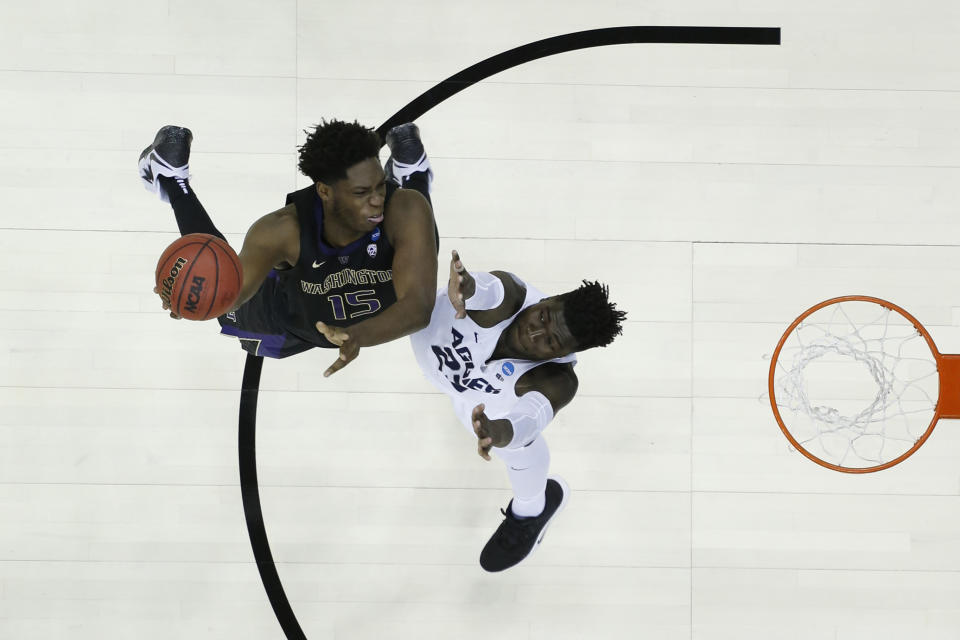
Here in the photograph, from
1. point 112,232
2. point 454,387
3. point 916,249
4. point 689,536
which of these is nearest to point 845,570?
point 689,536

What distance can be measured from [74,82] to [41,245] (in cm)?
81

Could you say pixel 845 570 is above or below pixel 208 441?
below

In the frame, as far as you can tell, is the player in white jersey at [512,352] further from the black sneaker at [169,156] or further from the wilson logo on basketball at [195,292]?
the black sneaker at [169,156]

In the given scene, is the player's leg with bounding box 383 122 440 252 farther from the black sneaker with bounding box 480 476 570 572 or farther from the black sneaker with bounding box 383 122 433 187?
the black sneaker with bounding box 480 476 570 572

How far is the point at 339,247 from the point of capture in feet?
8.26

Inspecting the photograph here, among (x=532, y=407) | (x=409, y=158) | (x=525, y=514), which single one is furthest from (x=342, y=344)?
(x=525, y=514)

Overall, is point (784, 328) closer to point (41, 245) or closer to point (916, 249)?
point (916, 249)

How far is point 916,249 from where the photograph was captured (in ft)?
12.1

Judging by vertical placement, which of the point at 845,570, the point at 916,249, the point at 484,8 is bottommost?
the point at 845,570

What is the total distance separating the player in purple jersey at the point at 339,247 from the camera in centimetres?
237

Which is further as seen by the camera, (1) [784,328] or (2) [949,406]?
(1) [784,328]

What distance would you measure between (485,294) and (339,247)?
51cm

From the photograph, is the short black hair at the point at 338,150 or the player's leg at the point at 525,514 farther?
the player's leg at the point at 525,514

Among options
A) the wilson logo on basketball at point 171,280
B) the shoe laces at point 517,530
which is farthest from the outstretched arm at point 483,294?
the shoe laces at point 517,530
